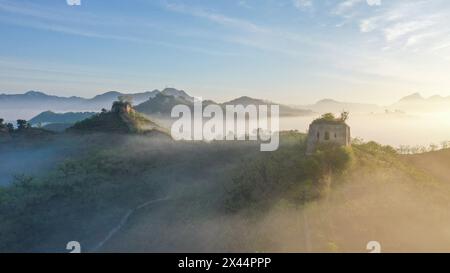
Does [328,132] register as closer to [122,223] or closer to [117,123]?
[122,223]

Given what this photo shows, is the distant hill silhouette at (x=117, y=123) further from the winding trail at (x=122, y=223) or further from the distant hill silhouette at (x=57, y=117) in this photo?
the distant hill silhouette at (x=57, y=117)

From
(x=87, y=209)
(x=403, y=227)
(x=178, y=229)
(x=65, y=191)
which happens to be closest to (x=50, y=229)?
(x=87, y=209)

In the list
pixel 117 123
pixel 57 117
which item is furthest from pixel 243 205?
pixel 57 117

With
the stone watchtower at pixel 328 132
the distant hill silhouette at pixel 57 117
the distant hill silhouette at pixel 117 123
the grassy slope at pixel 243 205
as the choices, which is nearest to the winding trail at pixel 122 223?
the grassy slope at pixel 243 205

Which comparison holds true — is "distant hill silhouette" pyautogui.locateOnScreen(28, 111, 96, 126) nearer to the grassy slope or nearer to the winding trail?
the grassy slope

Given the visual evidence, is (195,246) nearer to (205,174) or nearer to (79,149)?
(205,174)

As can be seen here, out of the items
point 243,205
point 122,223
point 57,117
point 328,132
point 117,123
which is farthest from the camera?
point 57,117

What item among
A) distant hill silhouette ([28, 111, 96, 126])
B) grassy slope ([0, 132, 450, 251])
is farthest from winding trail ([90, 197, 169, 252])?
distant hill silhouette ([28, 111, 96, 126])

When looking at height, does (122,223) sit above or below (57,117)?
below
